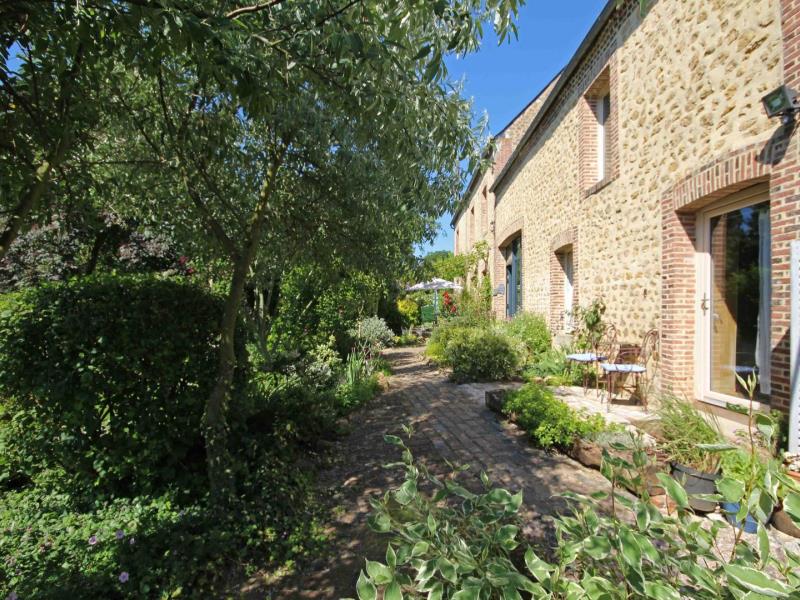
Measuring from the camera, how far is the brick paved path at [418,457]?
247cm

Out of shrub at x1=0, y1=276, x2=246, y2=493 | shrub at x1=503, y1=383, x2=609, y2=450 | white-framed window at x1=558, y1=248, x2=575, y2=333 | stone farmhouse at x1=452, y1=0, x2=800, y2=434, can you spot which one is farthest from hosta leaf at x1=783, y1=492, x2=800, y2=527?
white-framed window at x1=558, y1=248, x2=575, y2=333

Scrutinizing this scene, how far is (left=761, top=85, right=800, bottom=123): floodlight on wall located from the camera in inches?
133

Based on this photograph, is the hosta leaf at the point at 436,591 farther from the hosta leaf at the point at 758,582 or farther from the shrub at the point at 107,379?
the shrub at the point at 107,379

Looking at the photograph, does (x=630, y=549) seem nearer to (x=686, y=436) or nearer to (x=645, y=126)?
(x=686, y=436)

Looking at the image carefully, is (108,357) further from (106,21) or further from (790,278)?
(790,278)

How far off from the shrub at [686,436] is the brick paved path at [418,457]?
0.61 metres

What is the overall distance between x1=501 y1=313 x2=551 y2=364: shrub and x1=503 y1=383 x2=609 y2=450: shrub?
4060mm

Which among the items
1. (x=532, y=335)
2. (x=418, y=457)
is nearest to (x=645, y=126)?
(x=532, y=335)

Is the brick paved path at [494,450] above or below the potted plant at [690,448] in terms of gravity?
below

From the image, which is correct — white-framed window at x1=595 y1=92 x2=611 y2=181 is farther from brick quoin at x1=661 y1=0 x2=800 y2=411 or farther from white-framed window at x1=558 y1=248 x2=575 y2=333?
brick quoin at x1=661 y1=0 x2=800 y2=411

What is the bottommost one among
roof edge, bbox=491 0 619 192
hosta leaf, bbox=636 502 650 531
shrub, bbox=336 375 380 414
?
shrub, bbox=336 375 380 414

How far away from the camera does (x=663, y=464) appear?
10.8 ft

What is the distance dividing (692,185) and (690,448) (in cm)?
282

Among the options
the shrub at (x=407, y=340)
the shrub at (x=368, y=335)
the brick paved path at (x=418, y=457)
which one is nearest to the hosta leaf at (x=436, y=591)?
the brick paved path at (x=418, y=457)
